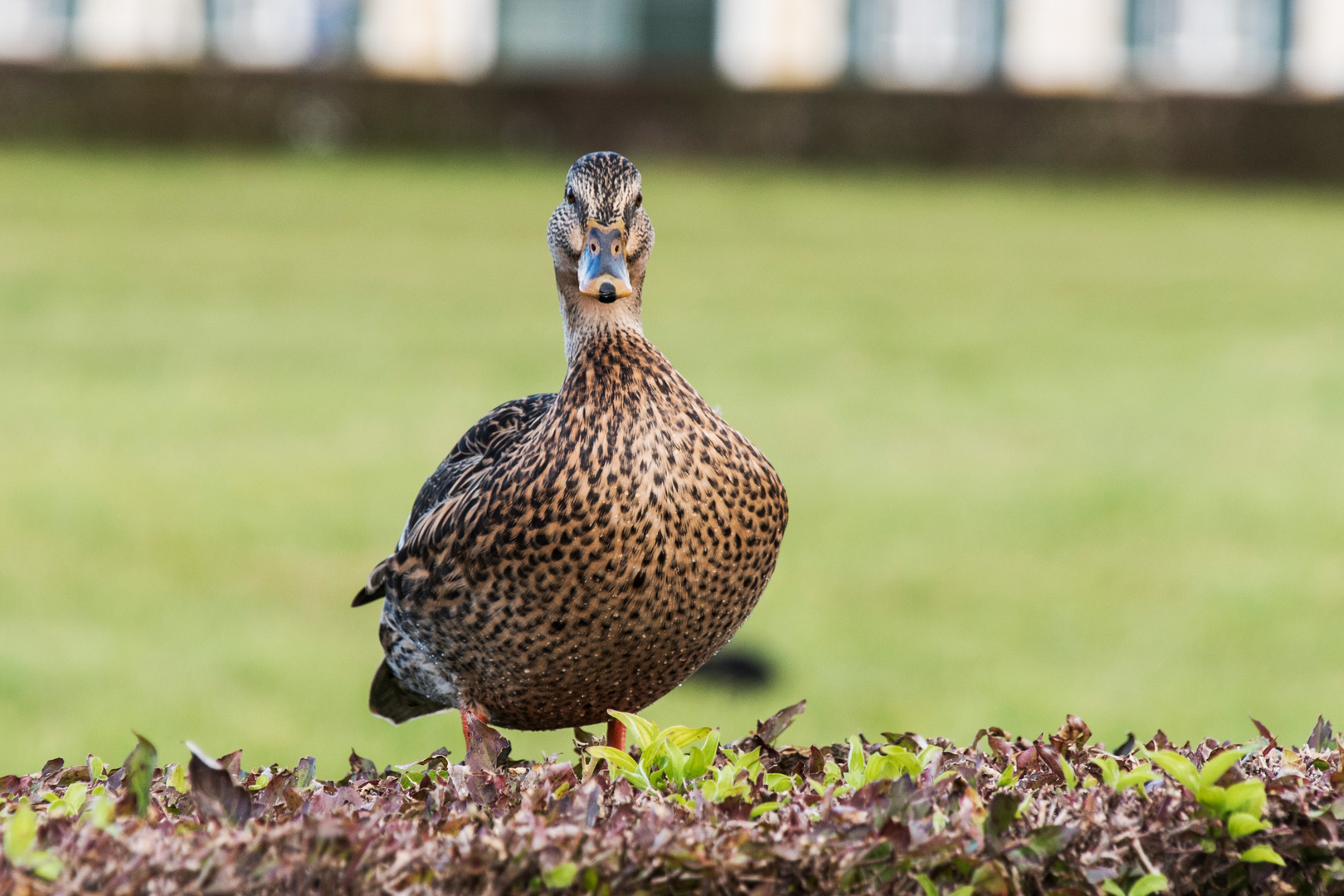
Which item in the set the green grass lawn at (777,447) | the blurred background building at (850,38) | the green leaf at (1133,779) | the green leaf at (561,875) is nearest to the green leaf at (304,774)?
the green leaf at (561,875)

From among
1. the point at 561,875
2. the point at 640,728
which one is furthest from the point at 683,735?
the point at 561,875

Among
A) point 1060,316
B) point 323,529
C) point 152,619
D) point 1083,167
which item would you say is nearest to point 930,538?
point 323,529

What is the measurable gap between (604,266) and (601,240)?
77mm

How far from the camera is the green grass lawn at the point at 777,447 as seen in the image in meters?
7.59

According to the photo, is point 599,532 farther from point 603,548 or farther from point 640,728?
point 640,728

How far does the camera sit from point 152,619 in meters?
8.32

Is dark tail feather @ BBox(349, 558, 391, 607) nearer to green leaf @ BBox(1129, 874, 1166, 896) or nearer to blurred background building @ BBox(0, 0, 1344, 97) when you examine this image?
green leaf @ BBox(1129, 874, 1166, 896)

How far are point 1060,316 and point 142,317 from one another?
871 cm

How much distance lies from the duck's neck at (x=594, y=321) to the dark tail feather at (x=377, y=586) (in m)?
0.61

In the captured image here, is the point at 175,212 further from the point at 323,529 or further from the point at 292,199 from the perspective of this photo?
the point at 323,529

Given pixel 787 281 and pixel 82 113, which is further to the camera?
pixel 82 113

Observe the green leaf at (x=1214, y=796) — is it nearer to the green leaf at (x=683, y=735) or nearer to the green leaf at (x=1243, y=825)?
the green leaf at (x=1243, y=825)

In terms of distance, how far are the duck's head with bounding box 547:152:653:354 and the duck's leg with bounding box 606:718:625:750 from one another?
0.77m

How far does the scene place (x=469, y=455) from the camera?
153 inches
